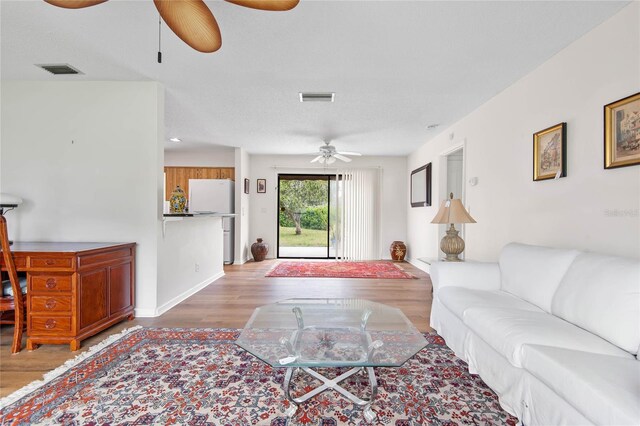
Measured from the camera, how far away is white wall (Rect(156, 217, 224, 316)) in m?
3.18

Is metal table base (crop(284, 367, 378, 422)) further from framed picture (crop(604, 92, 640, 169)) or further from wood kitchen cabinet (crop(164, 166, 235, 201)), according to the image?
wood kitchen cabinet (crop(164, 166, 235, 201))

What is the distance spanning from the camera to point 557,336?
1.46 metres

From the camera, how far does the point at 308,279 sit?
4754 millimetres

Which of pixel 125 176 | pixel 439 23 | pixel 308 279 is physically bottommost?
pixel 308 279

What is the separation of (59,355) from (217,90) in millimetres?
2741

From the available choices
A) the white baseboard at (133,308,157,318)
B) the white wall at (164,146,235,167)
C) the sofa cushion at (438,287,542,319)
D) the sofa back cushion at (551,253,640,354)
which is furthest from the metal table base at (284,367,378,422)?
the white wall at (164,146,235,167)

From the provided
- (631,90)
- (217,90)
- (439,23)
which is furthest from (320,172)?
(631,90)

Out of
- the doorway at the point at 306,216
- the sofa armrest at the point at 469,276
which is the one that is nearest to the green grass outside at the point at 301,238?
the doorway at the point at 306,216

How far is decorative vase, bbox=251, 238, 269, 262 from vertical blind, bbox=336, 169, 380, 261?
1.68 m

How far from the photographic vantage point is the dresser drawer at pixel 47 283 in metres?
2.24

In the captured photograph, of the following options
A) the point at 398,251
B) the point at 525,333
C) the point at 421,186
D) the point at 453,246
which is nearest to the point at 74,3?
the point at 525,333

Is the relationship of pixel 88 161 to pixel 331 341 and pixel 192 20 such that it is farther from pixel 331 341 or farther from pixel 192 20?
pixel 331 341

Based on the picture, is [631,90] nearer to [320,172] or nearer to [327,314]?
[327,314]

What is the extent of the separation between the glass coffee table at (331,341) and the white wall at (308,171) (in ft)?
15.0
